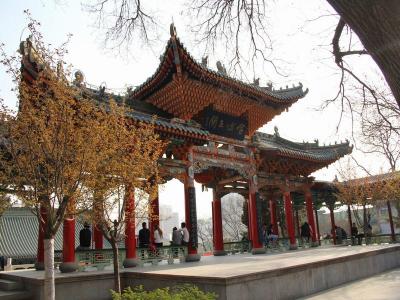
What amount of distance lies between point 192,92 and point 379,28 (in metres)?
11.3

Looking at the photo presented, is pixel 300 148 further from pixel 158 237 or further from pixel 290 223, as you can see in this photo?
pixel 158 237

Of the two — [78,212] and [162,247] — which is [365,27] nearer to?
[78,212]

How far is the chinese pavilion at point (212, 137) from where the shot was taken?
40.9 feet

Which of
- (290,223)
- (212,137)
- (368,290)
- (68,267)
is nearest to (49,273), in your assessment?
(68,267)

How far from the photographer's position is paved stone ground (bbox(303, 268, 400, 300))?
7.81m

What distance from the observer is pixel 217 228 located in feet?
56.3

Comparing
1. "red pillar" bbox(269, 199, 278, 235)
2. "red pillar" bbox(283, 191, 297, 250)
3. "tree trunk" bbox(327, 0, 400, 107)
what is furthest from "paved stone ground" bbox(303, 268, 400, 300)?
"red pillar" bbox(269, 199, 278, 235)

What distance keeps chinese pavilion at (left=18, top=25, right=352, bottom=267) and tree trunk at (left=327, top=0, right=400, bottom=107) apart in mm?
7212

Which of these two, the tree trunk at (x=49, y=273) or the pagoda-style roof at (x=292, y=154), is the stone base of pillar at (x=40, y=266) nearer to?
the tree trunk at (x=49, y=273)

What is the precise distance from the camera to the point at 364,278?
35.7ft

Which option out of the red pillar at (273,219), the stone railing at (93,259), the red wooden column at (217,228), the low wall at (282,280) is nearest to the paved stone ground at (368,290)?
the low wall at (282,280)

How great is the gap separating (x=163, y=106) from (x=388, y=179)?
1457 cm

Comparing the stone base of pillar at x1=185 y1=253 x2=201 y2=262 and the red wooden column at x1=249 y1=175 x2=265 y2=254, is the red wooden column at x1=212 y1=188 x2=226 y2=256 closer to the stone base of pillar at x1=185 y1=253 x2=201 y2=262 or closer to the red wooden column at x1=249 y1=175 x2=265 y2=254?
the red wooden column at x1=249 y1=175 x2=265 y2=254

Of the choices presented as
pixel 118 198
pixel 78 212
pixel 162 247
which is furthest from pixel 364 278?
pixel 78 212
